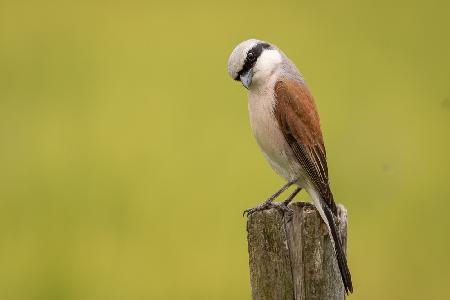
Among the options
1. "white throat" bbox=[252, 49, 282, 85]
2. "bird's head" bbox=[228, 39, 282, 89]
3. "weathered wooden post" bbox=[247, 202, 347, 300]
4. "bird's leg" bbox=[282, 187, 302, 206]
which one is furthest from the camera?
"white throat" bbox=[252, 49, 282, 85]

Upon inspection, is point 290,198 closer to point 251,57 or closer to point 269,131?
point 269,131

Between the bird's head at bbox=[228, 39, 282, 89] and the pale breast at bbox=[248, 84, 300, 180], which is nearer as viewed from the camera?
the bird's head at bbox=[228, 39, 282, 89]

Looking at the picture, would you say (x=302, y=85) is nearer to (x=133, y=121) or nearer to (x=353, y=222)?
(x=353, y=222)

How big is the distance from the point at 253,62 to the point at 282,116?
→ 0.35 metres

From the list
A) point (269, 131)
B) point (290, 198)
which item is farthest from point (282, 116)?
point (290, 198)

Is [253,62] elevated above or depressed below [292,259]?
above

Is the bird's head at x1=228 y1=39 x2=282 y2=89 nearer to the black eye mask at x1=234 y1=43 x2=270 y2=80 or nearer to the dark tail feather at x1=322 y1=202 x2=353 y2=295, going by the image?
the black eye mask at x1=234 y1=43 x2=270 y2=80

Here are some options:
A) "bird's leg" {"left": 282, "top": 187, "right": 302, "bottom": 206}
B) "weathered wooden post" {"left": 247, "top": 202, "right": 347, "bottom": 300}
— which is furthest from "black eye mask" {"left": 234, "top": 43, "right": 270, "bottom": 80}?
"weathered wooden post" {"left": 247, "top": 202, "right": 347, "bottom": 300}

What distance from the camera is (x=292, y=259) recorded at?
13.0ft

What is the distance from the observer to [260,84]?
206 inches

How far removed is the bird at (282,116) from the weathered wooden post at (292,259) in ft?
2.59

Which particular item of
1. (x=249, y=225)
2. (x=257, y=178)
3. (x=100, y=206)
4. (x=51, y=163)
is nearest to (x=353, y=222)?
(x=257, y=178)

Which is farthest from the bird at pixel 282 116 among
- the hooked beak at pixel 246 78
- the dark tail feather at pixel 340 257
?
the dark tail feather at pixel 340 257

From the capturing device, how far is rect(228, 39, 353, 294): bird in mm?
4977
